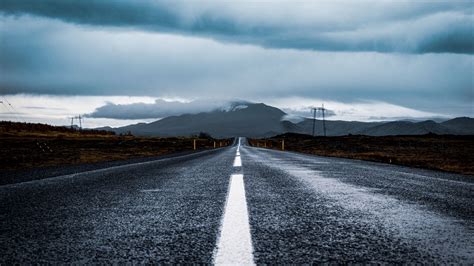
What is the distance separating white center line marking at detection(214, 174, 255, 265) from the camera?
8.69 feet

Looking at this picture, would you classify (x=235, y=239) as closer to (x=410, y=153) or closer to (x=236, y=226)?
(x=236, y=226)

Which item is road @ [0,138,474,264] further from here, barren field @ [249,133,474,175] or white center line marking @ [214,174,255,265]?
barren field @ [249,133,474,175]

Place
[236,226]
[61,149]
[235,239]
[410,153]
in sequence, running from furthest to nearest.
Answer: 1. [410,153]
2. [61,149]
3. [236,226]
4. [235,239]

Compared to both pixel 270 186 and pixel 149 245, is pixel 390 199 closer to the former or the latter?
pixel 270 186

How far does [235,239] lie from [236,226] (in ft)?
1.60

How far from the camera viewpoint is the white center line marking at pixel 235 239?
2.65m

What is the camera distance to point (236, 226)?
3.66 metres

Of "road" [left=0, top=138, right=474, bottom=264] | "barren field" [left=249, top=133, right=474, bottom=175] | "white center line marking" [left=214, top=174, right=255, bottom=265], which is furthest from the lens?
"barren field" [left=249, top=133, right=474, bottom=175]

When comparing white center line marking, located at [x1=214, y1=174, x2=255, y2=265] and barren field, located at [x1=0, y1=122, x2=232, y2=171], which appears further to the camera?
barren field, located at [x1=0, y1=122, x2=232, y2=171]

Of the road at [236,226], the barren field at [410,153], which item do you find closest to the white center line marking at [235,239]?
the road at [236,226]

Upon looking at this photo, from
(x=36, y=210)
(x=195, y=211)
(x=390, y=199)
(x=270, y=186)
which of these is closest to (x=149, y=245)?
(x=195, y=211)

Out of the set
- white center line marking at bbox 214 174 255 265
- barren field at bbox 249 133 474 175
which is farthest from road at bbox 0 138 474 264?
barren field at bbox 249 133 474 175

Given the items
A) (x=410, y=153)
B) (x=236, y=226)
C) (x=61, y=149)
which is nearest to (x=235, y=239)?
(x=236, y=226)

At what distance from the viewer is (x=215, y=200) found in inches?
213
